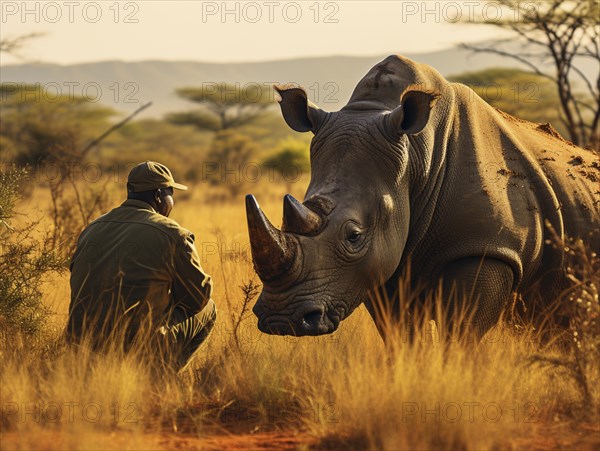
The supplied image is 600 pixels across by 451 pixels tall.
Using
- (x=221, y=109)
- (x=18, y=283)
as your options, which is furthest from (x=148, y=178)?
(x=221, y=109)

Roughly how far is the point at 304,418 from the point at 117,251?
1.52m

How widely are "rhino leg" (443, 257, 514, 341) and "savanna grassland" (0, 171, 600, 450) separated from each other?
136 millimetres

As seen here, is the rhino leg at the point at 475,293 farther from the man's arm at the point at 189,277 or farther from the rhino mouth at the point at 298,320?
the man's arm at the point at 189,277

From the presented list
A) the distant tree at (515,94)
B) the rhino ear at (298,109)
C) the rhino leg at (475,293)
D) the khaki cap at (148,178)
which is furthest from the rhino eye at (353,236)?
the distant tree at (515,94)

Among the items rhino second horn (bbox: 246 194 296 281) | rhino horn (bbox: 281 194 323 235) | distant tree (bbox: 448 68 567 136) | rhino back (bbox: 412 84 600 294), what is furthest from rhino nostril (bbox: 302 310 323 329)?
distant tree (bbox: 448 68 567 136)

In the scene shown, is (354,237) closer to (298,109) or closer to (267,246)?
(267,246)

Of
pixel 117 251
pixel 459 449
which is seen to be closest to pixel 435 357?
pixel 459 449

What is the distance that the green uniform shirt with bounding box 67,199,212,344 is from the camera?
5992 millimetres

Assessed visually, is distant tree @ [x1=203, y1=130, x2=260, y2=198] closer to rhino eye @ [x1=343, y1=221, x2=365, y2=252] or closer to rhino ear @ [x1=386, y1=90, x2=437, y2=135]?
rhino ear @ [x1=386, y1=90, x2=437, y2=135]

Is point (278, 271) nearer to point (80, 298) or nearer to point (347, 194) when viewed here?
point (347, 194)

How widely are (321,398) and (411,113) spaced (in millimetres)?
1623

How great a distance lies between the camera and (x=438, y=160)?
20.4 feet

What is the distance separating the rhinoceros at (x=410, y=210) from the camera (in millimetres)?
5387

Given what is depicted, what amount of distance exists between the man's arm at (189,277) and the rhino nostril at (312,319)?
0.87 metres
